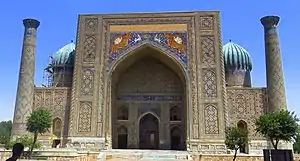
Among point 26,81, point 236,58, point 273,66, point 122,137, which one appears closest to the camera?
point 273,66

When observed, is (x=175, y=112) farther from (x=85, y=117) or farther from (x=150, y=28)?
(x=85, y=117)

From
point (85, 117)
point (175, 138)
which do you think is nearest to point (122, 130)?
point (85, 117)

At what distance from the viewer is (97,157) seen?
38.2 ft

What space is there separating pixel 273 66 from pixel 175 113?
476 cm

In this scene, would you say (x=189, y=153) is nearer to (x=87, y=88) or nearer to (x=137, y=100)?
(x=137, y=100)

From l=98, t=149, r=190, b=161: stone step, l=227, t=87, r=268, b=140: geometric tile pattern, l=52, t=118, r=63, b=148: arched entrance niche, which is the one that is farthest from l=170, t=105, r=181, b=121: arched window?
l=52, t=118, r=63, b=148: arched entrance niche

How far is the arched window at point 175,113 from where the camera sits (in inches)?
609

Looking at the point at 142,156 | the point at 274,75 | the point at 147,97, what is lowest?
the point at 142,156

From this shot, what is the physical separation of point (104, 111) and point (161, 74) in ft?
11.6

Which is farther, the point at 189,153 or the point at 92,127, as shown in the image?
the point at 92,127

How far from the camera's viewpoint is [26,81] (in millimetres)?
14188

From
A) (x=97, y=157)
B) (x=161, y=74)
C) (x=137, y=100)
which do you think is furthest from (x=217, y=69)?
(x=97, y=157)

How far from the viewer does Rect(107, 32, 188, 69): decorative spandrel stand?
47.3ft

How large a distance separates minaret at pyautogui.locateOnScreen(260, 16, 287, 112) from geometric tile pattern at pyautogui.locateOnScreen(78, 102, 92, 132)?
7.44 m
